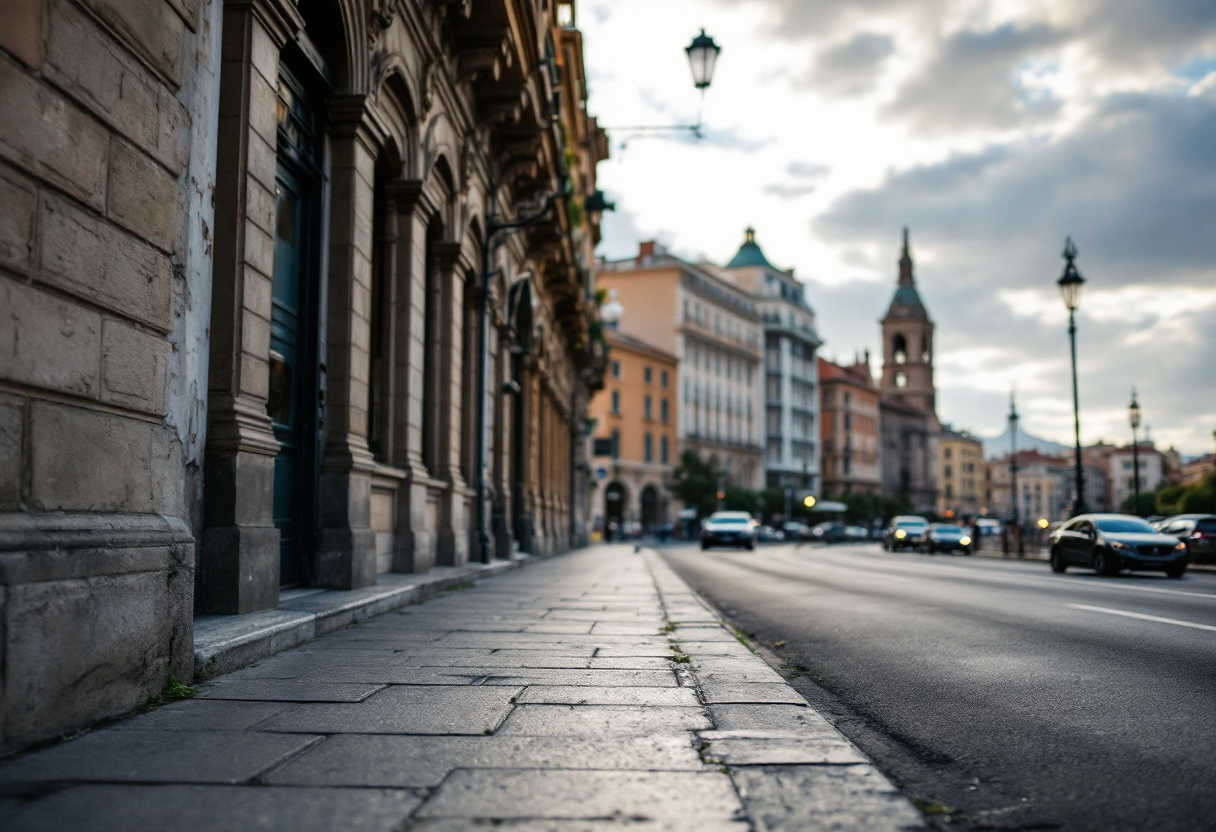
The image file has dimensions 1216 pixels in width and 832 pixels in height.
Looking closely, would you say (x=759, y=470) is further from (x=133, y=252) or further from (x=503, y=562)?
(x=133, y=252)

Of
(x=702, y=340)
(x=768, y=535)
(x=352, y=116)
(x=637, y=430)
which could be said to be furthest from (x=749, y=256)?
(x=352, y=116)

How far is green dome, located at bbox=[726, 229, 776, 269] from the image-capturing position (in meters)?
114

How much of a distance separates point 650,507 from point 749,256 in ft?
128

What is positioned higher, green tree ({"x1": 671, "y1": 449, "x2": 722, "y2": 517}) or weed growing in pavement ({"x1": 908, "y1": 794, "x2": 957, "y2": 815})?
green tree ({"x1": 671, "y1": 449, "x2": 722, "y2": 517})

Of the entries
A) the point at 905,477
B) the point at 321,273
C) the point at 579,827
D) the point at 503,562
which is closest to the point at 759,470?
the point at 905,477

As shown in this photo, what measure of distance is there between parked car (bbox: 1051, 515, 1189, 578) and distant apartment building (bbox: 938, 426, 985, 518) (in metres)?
161

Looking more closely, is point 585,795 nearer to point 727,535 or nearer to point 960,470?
point 727,535

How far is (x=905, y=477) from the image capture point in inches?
5896

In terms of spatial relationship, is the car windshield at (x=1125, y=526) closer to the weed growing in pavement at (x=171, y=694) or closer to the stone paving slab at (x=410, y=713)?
the stone paving slab at (x=410, y=713)

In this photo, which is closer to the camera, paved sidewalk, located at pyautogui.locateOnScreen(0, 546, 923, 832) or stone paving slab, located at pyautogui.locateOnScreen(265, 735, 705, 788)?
paved sidewalk, located at pyautogui.locateOnScreen(0, 546, 923, 832)

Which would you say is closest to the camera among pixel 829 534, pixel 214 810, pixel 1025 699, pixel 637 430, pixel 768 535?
pixel 214 810

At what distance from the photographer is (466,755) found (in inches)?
162

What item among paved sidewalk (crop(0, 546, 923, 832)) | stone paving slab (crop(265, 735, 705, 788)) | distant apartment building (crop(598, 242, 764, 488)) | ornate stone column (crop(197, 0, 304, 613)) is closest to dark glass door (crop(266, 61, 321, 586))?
ornate stone column (crop(197, 0, 304, 613))

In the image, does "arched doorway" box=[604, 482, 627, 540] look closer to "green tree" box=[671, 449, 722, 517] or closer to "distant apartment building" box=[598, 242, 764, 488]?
"green tree" box=[671, 449, 722, 517]
